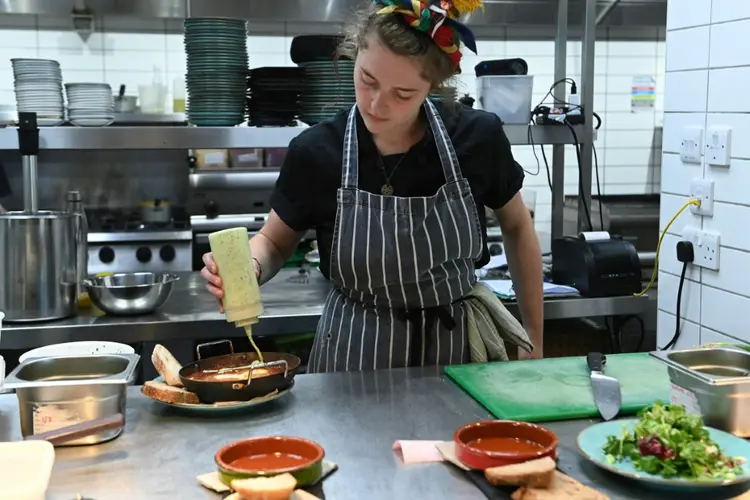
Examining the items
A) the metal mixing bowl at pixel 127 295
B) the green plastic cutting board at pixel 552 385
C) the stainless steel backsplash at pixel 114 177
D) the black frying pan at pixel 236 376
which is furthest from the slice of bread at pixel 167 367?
the stainless steel backsplash at pixel 114 177

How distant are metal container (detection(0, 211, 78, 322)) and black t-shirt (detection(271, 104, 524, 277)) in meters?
0.97

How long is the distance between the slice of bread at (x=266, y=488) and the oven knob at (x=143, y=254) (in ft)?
12.3

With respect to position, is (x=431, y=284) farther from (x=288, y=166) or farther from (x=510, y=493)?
(x=510, y=493)

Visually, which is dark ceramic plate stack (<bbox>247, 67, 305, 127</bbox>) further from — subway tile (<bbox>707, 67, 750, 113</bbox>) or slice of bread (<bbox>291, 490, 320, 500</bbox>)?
slice of bread (<bbox>291, 490, 320, 500</bbox>)

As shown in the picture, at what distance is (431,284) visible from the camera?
6.46 feet

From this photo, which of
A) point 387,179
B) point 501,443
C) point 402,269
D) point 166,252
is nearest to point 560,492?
point 501,443

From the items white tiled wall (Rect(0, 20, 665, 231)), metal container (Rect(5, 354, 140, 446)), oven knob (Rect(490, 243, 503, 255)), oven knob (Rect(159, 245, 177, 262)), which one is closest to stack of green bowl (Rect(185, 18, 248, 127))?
metal container (Rect(5, 354, 140, 446))

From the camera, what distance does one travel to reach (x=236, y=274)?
1631 millimetres

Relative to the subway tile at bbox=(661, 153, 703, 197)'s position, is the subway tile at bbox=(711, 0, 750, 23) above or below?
above

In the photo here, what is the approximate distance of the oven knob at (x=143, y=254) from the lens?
4789mm

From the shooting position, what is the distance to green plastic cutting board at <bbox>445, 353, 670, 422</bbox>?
162 cm

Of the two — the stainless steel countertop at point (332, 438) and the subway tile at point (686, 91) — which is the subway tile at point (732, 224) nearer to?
the subway tile at point (686, 91)

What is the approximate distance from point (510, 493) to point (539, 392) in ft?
1.66

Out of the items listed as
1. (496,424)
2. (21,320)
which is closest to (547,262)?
(21,320)
